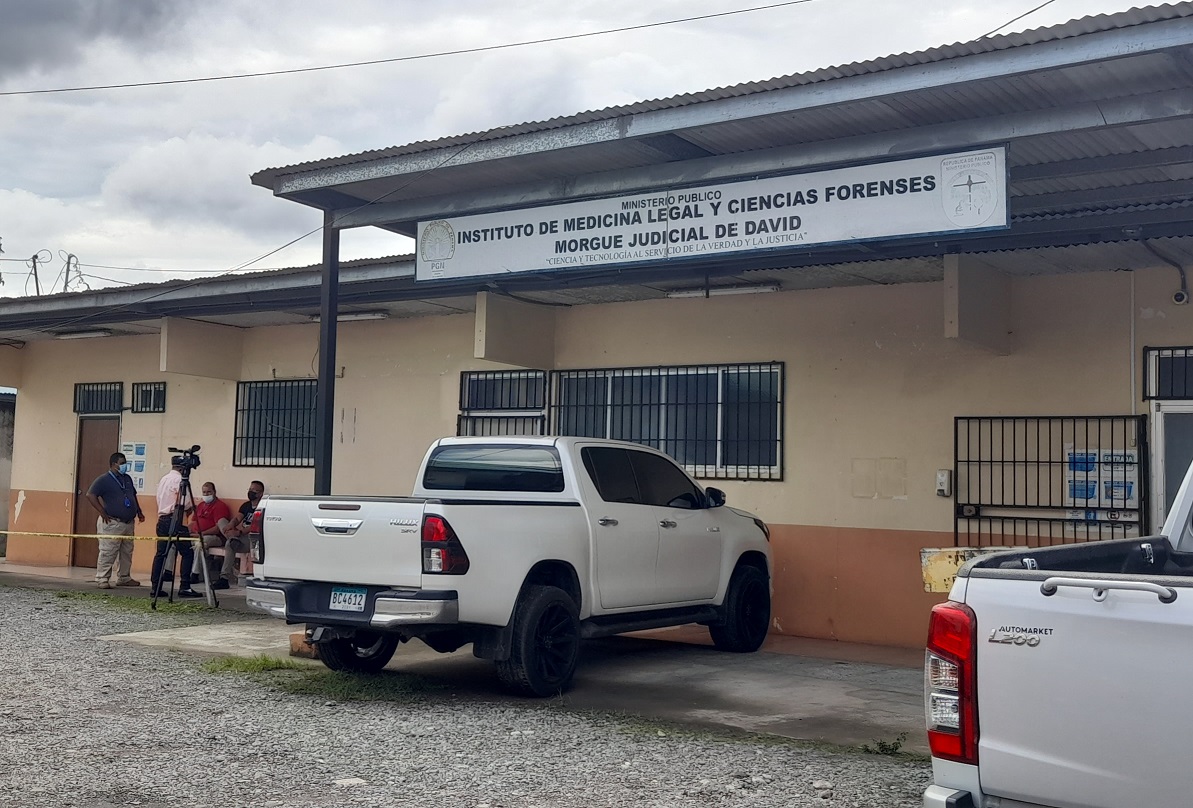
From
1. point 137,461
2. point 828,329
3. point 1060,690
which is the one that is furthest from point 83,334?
point 1060,690

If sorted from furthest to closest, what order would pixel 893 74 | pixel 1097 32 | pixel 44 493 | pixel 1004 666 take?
1. pixel 44 493
2. pixel 893 74
3. pixel 1097 32
4. pixel 1004 666

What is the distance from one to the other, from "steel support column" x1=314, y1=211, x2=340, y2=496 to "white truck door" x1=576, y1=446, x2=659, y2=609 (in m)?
2.74

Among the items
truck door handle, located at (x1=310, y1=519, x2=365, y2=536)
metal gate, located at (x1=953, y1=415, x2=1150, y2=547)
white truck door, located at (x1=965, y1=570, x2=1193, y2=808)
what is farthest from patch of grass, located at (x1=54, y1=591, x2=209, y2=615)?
white truck door, located at (x1=965, y1=570, x2=1193, y2=808)

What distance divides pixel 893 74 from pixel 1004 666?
5.21m

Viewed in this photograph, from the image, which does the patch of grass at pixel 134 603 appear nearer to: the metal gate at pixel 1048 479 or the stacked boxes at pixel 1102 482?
the metal gate at pixel 1048 479

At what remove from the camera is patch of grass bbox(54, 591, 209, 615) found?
13109 millimetres

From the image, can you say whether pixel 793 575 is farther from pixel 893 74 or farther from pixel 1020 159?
pixel 893 74

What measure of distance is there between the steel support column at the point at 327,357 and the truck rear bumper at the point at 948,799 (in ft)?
26.8

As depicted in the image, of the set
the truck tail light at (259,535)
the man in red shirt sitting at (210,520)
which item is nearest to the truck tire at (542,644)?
the truck tail light at (259,535)

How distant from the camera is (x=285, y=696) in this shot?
27.4 ft

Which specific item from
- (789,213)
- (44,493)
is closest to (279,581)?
(789,213)

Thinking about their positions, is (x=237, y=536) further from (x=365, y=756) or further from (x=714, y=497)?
(x=365, y=756)

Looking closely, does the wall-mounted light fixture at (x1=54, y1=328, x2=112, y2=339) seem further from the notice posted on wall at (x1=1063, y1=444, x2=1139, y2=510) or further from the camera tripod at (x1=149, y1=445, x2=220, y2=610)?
the notice posted on wall at (x1=1063, y1=444, x2=1139, y2=510)

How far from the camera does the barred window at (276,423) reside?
53.0ft
